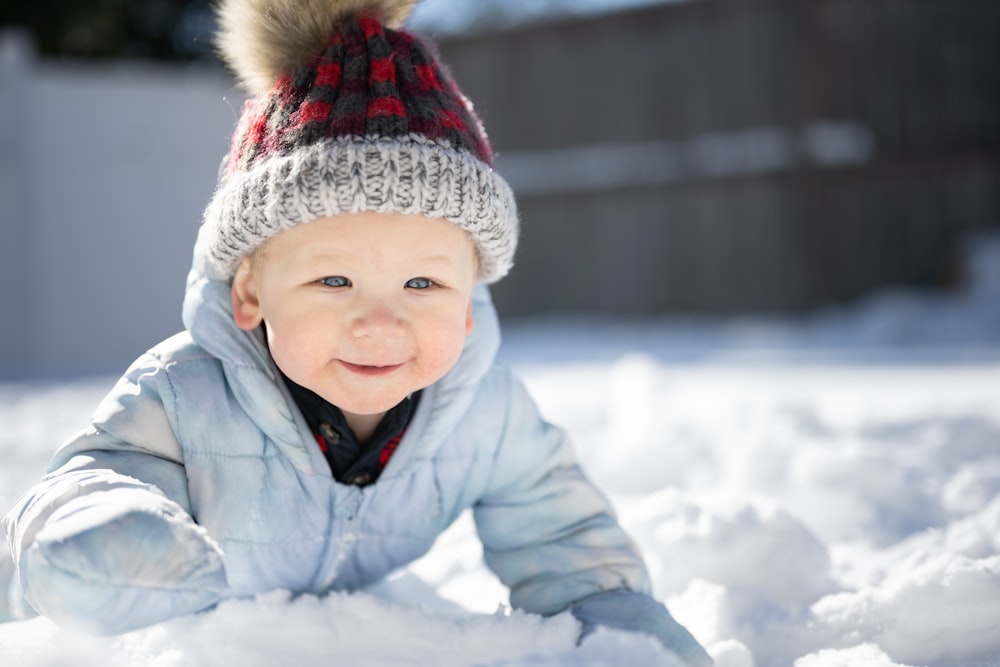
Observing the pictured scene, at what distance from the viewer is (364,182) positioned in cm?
120

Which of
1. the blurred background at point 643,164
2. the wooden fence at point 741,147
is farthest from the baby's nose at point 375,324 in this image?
the wooden fence at point 741,147

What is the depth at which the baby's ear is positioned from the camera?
136 centimetres

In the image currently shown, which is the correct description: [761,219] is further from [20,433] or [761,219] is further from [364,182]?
[364,182]

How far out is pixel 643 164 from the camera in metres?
6.64

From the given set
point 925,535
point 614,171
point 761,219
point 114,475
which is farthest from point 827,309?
point 114,475

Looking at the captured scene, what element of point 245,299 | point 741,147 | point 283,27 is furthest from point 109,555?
point 741,147

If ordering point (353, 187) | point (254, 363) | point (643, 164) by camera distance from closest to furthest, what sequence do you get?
1. point (353, 187)
2. point (254, 363)
3. point (643, 164)

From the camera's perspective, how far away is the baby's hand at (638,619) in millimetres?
1166

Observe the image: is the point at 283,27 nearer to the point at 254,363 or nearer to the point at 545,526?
the point at 254,363

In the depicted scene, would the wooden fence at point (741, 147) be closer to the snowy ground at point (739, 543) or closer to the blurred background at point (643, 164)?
the blurred background at point (643, 164)

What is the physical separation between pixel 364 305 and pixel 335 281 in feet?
0.17

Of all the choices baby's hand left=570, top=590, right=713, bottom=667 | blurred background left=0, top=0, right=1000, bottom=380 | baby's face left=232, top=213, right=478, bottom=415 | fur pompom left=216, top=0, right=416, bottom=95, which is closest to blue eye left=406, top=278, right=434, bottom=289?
baby's face left=232, top=213, right=478, bottom=415

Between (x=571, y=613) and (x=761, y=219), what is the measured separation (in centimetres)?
528

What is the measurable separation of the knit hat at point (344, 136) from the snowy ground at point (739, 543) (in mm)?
537
